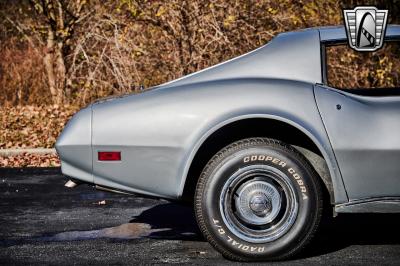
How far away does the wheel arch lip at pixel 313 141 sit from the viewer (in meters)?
5.30

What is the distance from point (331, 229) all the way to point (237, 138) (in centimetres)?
138

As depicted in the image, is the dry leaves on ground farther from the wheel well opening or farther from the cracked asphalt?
the wheel well opening

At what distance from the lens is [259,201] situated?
5.41 meters

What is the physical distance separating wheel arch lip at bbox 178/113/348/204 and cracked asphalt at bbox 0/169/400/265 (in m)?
0.46

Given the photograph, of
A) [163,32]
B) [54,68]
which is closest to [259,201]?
[163,32]

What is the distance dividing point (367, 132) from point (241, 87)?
81cm

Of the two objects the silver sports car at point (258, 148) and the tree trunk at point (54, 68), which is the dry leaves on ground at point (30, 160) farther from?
the silver sports car at point (258, 148)

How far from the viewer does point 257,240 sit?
5.38 m

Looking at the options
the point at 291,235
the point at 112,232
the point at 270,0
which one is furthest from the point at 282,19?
the point at 291,235
